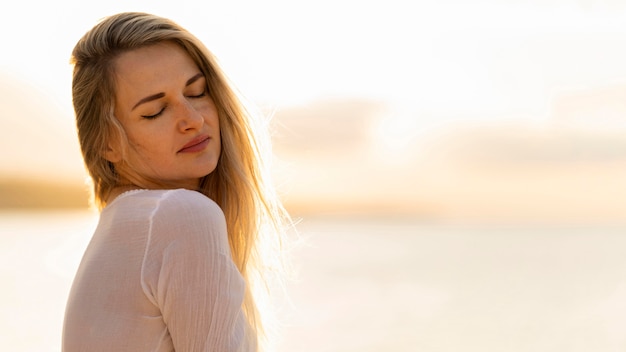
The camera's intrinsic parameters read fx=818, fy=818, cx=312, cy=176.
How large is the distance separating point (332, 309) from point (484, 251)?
658 cm

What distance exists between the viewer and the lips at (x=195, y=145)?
1765 mm

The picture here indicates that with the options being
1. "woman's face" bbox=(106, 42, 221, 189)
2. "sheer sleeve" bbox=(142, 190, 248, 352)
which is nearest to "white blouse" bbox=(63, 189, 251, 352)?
"sheer sleeve" bbox=(142, 190, 248, 352)

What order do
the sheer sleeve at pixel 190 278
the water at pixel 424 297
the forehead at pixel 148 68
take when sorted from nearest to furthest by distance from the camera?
the sheer sleeve at pixel 190 278
the forehead at pixel 148 68
the water at pixel 424 297

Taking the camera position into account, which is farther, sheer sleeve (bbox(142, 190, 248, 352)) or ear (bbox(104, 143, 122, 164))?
ear (bbox(104, 143, 122, 164))

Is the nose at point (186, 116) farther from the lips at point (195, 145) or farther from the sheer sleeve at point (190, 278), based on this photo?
the sheer sleeve at point (190, 278)

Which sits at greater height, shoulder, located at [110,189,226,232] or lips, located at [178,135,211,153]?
lips, located at [178,135,211,153]

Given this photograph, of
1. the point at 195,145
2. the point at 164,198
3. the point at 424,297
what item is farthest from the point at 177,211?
the point at 424,297

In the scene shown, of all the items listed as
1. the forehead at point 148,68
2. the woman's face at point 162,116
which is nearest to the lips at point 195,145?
the woman's face at point 162,116

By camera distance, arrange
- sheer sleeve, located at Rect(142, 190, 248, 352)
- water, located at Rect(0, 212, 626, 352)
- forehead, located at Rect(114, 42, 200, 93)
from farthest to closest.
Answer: water, located at Rect(0, 212, 626, 352) → forehead, located at Rect(114, 42, 200, 93) → sheer sleeve, located at Rect(142, 190, 248, 352)

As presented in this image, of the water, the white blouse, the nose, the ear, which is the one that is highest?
the nose

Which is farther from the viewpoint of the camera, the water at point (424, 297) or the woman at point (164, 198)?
the water at point (424, 297)

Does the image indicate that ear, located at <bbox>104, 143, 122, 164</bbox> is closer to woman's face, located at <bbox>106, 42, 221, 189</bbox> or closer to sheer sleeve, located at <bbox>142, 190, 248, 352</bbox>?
woman's face, located at <bbox>106, 42, 221, 189</bbox>

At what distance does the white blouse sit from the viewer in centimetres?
153

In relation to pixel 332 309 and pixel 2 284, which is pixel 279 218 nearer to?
pixel 332 309
